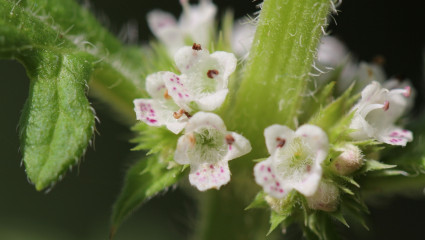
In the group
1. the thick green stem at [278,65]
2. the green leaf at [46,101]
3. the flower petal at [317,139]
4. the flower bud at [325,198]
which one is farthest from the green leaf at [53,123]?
the flower bud at [325,198]

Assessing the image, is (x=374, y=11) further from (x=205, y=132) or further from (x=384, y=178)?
(x=205, y=132)

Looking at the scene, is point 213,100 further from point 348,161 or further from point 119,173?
point 119,173

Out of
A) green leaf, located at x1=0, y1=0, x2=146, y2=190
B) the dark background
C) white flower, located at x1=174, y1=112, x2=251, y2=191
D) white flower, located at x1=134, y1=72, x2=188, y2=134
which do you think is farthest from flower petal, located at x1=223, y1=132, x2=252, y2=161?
the dark background

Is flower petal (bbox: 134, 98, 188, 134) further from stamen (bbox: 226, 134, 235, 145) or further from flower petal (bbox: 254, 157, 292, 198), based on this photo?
flower petal (bbox: 254, 157, 292, 198)

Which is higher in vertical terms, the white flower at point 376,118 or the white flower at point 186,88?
the white flower at point 186,88

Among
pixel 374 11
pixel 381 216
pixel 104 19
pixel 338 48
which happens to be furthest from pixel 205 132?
pixel 374 11

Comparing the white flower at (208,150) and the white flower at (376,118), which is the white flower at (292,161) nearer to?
the white flower at (208,150)
